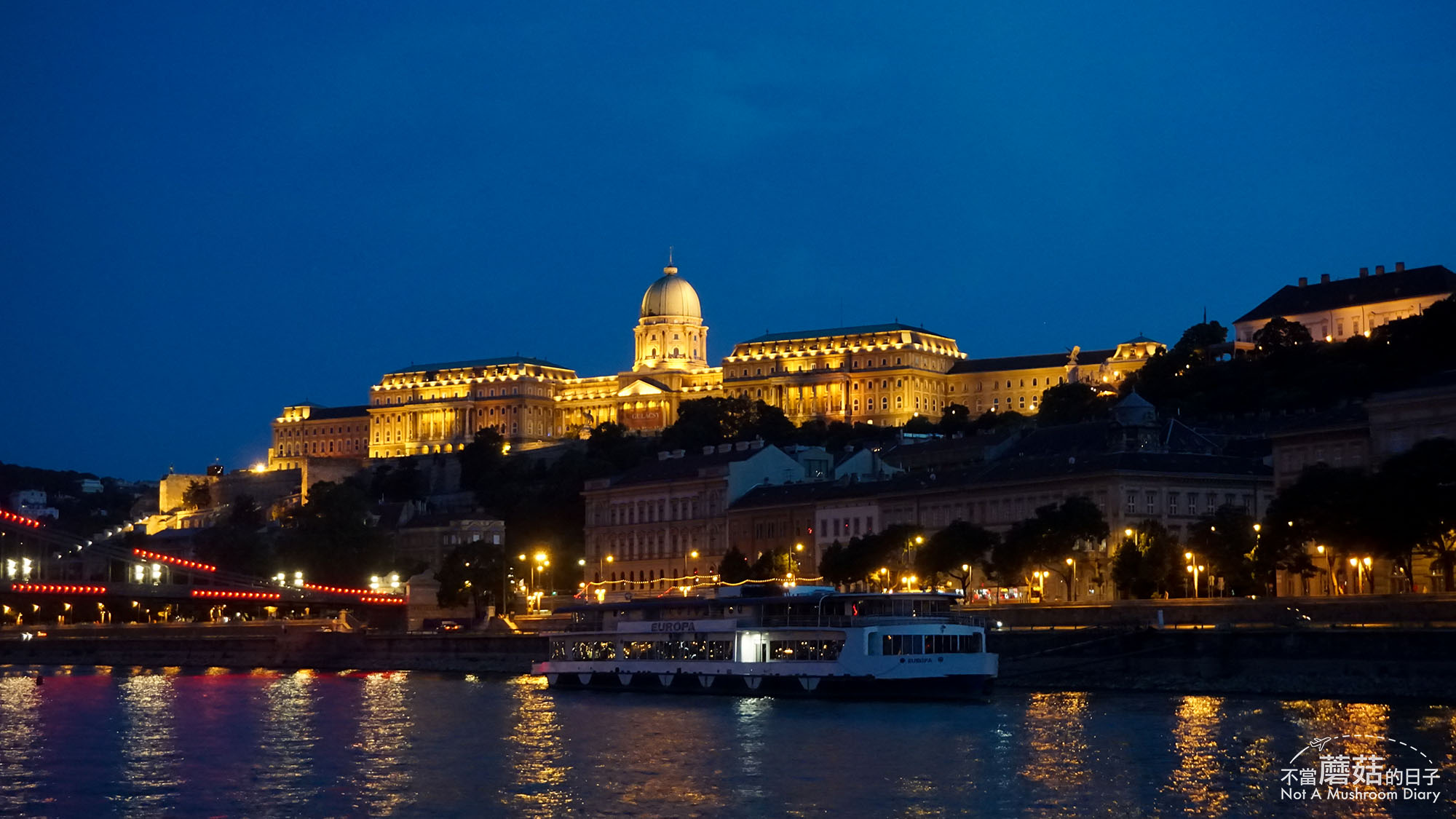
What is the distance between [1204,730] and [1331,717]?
3368mm

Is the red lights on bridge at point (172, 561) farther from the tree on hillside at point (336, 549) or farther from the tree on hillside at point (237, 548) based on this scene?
the tree on hillside at point (336, 549)

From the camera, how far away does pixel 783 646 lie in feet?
203

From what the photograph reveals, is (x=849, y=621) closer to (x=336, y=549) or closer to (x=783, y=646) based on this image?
(x=783, y=646)

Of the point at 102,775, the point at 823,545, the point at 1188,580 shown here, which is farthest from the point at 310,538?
the point at 102,775

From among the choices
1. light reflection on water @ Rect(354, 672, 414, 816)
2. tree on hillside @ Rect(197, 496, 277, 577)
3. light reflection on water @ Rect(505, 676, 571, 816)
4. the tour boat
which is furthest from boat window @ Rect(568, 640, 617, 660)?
tree on hillside @ Rect(197, 496, 277, 577)

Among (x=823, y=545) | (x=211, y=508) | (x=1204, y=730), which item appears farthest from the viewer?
(x=211, y=508)

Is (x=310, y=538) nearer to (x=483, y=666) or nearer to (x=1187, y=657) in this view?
(x=483, y=666)

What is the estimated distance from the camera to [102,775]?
43750 mm

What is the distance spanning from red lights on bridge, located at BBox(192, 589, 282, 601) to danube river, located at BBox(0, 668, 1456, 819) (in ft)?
119

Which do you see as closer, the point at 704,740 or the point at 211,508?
the point at 704,740

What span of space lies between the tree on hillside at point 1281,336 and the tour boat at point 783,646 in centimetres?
7180

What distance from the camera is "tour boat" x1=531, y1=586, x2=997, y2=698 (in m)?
58.1

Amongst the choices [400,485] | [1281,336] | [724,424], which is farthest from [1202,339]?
[400,485]

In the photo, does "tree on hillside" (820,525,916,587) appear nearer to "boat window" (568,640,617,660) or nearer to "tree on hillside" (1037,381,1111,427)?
"boat window" (568,640,617,660)
